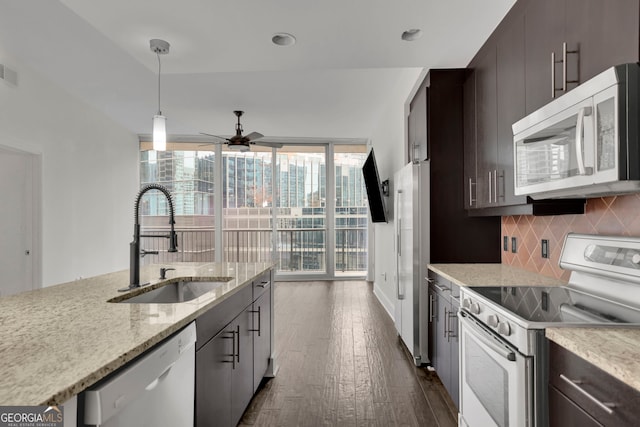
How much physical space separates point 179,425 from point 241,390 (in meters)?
0.80

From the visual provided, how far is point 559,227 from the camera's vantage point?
2.09 meters

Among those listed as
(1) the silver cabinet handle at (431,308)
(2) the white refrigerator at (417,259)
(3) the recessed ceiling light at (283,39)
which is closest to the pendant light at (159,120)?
(3) the recessed ceiling light at (283,39)

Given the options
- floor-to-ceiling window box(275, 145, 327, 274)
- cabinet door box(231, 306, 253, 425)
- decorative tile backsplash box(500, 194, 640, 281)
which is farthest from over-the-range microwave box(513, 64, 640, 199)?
floor-to-ceiling window box(275, 145, 327, 274)

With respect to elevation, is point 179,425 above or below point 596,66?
below

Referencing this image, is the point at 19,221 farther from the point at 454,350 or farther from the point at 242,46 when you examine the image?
the point at 454,350

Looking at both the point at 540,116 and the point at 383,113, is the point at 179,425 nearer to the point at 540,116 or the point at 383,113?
the point at 540,116

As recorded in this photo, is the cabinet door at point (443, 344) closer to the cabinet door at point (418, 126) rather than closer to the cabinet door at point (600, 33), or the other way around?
the cabinet door at point (418, 126)

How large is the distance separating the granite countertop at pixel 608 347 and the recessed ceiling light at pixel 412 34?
6.56 feet

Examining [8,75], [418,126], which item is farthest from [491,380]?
[8,75]

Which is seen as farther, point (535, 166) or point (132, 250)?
point (132, 250)

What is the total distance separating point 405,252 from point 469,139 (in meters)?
1.07

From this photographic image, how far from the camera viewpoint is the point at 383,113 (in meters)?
5.21

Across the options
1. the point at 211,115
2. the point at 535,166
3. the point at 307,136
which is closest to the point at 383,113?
the point at 307,136

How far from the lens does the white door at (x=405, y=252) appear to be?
2.93m
